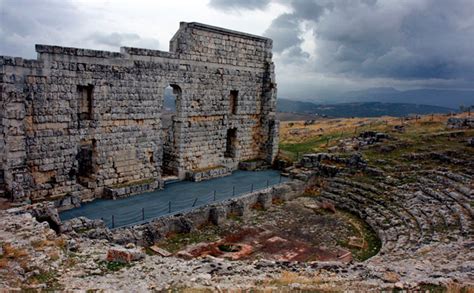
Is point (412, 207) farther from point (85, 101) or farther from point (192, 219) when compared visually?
point (85, 101)

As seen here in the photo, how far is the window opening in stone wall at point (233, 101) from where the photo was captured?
2389 cm

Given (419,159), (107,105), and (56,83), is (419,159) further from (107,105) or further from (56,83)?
(56,83)

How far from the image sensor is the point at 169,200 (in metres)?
17.8

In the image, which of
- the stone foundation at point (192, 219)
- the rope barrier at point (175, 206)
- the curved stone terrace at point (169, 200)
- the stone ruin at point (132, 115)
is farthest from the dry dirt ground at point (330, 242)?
the stone ruin at point (132, 115)

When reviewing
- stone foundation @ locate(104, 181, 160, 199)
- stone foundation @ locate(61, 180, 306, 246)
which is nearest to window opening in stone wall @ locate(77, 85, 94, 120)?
stone foundation @ locate(104, 181, 160, 199)

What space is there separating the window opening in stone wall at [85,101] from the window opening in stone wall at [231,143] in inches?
360

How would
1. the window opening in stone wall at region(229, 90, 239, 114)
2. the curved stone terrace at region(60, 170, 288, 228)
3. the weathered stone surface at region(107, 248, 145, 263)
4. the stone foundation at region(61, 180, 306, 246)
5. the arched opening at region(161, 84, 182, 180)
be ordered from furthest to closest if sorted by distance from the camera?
the window opening in stone wall at region(229, 90, 239, 114) < the arched opening at region(161, 84, 182, 180) < the curved stone terrace at region(60, 170, 288, 228) < the stone foundation at region(61, 180, 306, 246) < the weathered stone surface at region(107, 248, 145, 263)

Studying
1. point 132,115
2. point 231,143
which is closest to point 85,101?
point 132,115

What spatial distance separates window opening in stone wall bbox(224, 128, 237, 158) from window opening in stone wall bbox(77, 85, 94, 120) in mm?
9136

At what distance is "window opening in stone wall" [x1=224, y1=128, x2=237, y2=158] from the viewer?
24312 mm

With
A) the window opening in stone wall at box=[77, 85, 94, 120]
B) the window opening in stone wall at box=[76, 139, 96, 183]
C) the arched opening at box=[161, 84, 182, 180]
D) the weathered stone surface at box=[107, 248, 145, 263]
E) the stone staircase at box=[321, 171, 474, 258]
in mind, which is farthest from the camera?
the arched opening at box=[161, 84, 182, 180]

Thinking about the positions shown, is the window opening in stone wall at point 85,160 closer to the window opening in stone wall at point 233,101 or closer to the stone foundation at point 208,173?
the stone foundation at point 208,173

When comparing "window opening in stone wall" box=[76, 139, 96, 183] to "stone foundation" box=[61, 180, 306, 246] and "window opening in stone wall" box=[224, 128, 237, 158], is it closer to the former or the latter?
"stone foundation" box=[61, 180, 306, 246]

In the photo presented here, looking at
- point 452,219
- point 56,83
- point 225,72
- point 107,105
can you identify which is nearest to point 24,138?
point 56,83
